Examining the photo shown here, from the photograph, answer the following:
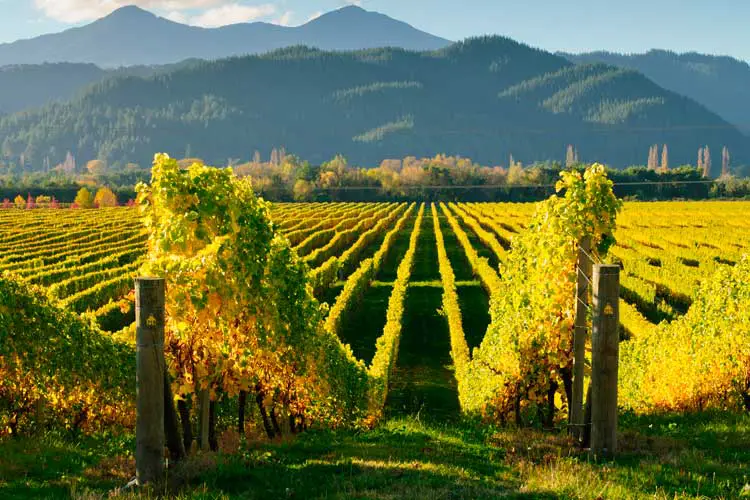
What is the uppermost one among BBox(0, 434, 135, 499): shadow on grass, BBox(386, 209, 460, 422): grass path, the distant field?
BBox(0, 434, 135, 499): shadow on grass

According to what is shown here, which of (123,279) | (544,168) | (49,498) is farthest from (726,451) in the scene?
(544,168)

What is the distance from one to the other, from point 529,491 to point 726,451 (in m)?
3.38

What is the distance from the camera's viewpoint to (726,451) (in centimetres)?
909

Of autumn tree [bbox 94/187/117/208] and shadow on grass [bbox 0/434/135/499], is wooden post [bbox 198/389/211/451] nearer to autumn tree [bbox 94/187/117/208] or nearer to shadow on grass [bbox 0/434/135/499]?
shadow on grass [bbox 0/434/135/499]

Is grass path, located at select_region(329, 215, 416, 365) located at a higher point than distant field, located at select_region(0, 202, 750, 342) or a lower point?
lower

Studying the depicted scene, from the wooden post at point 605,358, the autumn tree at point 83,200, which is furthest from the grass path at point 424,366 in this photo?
the autumn tree at point 83,200

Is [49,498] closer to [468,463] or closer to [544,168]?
[468,463]

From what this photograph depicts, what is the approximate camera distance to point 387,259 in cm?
5291

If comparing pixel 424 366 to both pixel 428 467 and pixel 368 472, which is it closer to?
pixel 428 467

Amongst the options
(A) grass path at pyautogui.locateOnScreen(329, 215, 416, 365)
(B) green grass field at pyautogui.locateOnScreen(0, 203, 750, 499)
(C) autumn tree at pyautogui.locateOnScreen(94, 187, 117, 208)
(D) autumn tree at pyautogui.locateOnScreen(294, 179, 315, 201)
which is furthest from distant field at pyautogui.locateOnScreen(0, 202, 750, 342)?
(D) autumn tree at pyautogui.locateOnScreen(294, 179, 315, 201)

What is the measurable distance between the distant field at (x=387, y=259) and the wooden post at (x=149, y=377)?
177 inches

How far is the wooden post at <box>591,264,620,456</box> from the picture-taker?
8.34 meters

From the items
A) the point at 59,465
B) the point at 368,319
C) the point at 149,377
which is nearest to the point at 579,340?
the point at 149,377

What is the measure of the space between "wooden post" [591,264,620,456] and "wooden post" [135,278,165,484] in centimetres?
482
